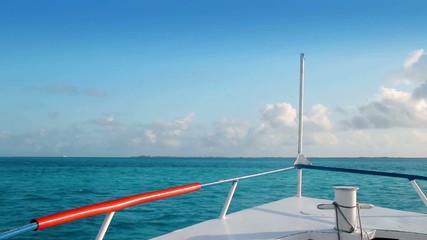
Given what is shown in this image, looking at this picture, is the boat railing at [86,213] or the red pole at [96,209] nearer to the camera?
the boat railing at [86,213]

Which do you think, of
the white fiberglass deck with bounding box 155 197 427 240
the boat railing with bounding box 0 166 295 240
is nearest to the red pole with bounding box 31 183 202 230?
the boat railing with bounding box 0 166 295 240

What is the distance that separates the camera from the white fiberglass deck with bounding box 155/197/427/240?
3.77 metres

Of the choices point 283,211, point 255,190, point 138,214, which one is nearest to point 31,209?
point 138,214

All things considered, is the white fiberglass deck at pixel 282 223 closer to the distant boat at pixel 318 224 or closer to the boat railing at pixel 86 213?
the distant boat at pixel 318 224

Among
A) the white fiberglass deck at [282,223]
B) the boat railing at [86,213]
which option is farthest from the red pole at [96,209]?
the white fiberglass deck at [282,223]

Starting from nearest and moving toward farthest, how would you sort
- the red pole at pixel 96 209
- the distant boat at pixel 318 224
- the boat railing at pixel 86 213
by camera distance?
the boat railing at pixel 86 213 → the red pole at pixel 96 209 → the distant boat at pixel 318 224

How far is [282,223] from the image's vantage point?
13.9 ft

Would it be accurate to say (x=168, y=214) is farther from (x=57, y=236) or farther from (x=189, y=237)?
(x=189, y=237)

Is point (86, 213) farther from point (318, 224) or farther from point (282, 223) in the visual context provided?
point (318, 224)

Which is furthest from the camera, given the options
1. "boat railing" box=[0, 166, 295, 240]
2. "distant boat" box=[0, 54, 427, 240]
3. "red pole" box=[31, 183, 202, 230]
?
"distant boat" box=[0, 54, 427, 240]

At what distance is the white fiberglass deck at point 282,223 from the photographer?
3.77 meters

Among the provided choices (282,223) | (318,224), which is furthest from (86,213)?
(318,224)

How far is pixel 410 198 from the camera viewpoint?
21719 millimetres

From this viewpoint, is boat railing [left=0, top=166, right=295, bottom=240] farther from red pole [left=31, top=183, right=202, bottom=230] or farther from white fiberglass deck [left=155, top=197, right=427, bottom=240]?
white fiberglass deck [left=155, top=197, right=427, bottom=240]
